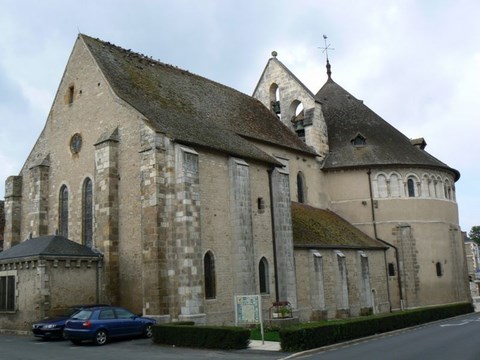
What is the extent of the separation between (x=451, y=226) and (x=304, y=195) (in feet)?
40.3

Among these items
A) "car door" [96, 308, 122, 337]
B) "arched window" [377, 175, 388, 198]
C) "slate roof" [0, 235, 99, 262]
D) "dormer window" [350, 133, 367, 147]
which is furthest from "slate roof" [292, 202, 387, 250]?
"car door" [96, 308, 122, 337]

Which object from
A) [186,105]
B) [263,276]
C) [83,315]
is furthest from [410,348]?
[186,105]

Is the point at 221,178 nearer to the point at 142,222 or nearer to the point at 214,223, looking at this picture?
the point at 214,223

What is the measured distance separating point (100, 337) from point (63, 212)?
453 inches

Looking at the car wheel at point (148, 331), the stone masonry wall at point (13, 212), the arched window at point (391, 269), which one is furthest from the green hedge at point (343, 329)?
the stone masonry wall at point (13, 212)

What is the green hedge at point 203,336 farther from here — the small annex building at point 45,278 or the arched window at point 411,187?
the arched window at point 411,187

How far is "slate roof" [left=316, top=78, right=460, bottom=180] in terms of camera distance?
3862cm

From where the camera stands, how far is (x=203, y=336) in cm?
1836

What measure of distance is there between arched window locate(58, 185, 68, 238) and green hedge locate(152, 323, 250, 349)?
11.7 m

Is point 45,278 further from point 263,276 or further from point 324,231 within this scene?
point 324,231

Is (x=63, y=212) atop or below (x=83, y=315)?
atop

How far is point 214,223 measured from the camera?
2516 centimetres

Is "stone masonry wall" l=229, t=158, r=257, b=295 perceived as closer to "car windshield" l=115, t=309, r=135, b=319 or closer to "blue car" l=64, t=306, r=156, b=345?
"blue car" l=64, t=306, r=156, b=345

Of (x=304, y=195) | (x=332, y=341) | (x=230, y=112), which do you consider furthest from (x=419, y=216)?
(x=332, y=341)
